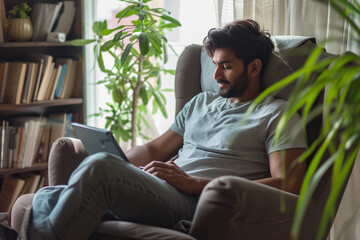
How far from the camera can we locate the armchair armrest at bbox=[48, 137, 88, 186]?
179 centimetres

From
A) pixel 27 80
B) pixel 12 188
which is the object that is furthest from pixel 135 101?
pixel 12 188

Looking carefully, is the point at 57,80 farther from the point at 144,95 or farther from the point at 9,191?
the point at 9,191

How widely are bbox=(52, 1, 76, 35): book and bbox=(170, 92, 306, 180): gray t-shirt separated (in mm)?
1163

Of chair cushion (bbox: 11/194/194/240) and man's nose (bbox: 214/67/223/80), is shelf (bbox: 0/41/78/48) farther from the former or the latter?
chair cushion (bbox: 11/194/194/240)

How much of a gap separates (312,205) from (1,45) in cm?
179

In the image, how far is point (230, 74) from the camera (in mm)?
1883

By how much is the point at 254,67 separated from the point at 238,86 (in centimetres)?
9

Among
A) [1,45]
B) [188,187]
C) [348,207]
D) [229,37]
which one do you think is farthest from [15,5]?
[348,207]

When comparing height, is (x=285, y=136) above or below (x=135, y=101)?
above

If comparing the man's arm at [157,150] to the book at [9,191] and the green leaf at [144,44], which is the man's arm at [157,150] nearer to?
the green leaf at [144,44]

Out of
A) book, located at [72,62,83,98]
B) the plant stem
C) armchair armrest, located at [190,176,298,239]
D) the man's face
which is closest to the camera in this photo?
armchair armrest, located at [190,176,298,239]

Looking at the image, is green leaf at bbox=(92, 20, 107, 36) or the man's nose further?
green leaf at bbox=(92, 20, 107, 36)

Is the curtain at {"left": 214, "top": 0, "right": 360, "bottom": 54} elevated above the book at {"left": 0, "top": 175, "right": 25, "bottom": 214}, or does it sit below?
above

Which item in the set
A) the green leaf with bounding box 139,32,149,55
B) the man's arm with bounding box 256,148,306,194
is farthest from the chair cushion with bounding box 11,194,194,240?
the green leaf with bounding box 139,32,149,55
